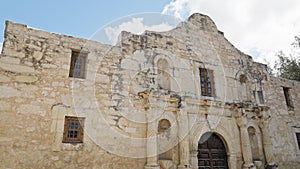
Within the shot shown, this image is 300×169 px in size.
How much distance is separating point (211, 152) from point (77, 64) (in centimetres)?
472

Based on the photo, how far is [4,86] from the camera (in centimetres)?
493

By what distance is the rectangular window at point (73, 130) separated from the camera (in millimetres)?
5234

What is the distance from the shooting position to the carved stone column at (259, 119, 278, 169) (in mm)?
7336

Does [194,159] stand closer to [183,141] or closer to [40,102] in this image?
[183,141]

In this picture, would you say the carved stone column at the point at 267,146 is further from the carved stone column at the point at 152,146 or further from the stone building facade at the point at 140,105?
the carved stone column at the point at 152,146

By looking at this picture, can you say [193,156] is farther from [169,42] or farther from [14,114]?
[14,114]

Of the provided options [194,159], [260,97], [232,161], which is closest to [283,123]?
[260,97]

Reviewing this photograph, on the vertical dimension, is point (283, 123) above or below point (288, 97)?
below

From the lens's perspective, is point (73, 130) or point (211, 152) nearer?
point (73, 130)

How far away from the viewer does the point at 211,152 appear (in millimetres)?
7023

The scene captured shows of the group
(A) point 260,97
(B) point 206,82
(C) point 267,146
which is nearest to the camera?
(C) point 267,146

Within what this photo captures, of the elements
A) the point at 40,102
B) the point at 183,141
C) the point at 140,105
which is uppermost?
the point at 140,105

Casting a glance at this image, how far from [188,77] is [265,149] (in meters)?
3.54

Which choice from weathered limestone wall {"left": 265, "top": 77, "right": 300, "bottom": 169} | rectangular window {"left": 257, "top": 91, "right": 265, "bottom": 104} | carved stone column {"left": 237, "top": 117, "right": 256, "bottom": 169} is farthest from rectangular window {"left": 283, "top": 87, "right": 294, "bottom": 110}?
carved stone column {"left": 237, "top": 117, "right": 256, "bottom": 169}
